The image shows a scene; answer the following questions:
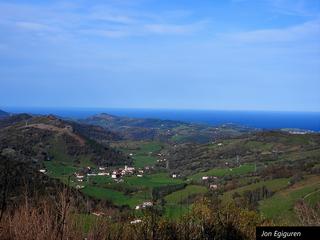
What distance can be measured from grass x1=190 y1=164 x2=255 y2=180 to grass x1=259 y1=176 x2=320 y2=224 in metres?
22.5

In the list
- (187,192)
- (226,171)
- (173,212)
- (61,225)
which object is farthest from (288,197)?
(61,225)

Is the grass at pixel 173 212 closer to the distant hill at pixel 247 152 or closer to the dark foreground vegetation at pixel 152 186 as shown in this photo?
the dark foreground vegetation at pixel 152 186

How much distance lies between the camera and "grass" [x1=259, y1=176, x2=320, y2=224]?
5283cm

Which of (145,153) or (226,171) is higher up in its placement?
(226,171)

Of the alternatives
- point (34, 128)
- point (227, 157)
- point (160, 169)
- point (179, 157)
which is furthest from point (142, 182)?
point (34, 128)

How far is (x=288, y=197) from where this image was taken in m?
59.6

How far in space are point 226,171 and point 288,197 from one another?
3485 centimetres

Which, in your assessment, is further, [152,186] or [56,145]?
[56,145]

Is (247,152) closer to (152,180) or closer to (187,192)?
(152,180)

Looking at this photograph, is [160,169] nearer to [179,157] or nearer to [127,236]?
[179,157]

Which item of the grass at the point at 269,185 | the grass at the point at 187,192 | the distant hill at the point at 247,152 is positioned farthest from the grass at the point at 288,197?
the distant hill at the point at 247,152

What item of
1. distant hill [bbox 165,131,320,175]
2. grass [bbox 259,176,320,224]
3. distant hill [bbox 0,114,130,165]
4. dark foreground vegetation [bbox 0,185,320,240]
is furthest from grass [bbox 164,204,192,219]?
distant hill [bbox 0,114,130,165]

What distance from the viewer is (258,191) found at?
68750 mm

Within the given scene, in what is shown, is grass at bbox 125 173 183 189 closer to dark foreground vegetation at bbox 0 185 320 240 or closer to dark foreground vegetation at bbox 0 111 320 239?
dark foreground vegetation at bbox 0 111 320 239
